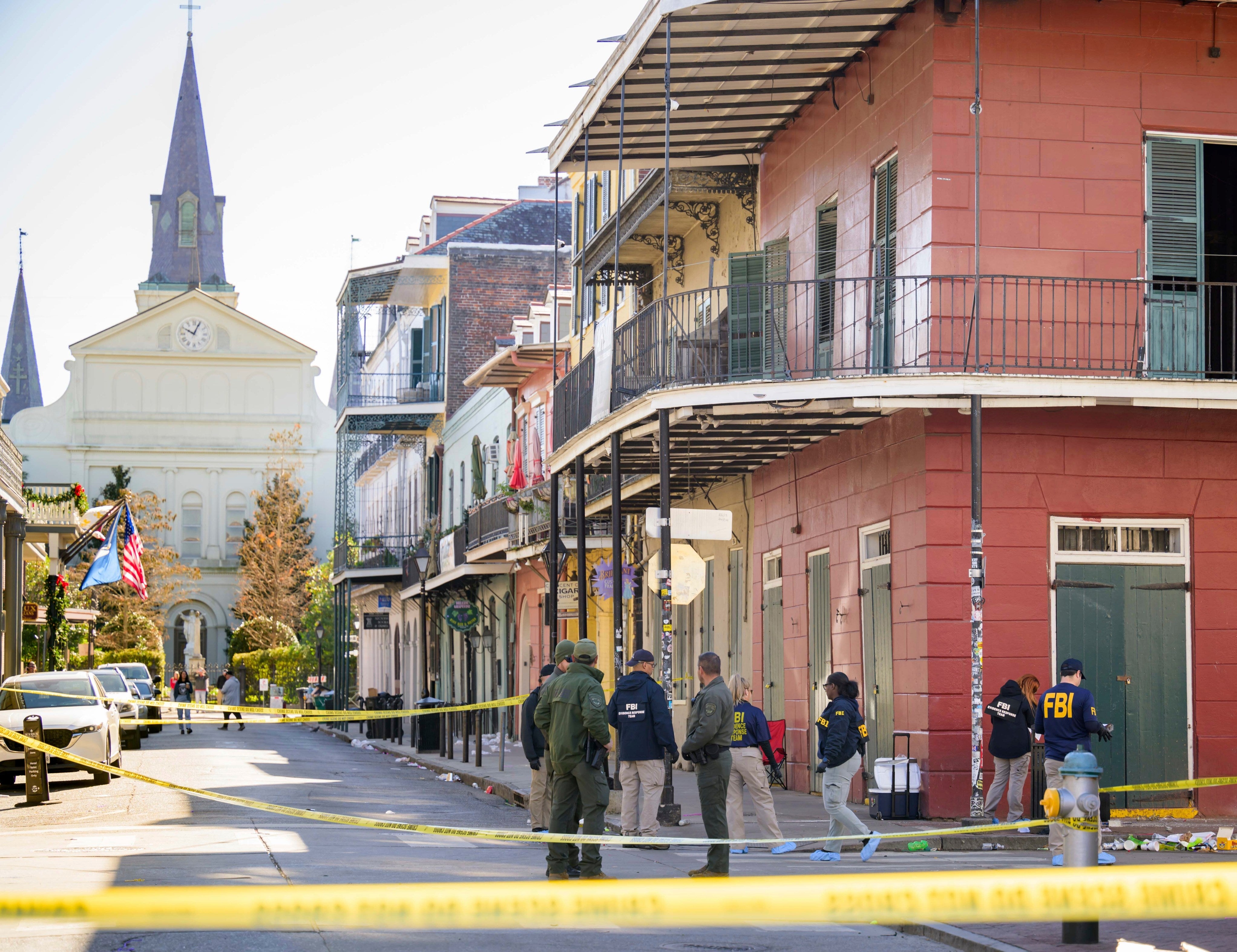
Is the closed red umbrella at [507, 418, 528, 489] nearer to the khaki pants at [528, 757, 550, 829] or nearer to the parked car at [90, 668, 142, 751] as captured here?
the parked car at [90, 668, 142, 751]

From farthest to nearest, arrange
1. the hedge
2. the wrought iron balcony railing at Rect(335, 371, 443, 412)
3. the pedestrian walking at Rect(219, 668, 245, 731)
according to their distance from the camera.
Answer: the hedge
the wrought iron balcony railing at Rect(335, 371, 443, 412)
the pedestrian walking at Rect(219, 668, 245, 731)

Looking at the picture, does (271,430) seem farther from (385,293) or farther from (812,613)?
(812,613)

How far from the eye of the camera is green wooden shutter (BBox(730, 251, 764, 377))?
18.7m

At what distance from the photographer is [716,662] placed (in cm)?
1217

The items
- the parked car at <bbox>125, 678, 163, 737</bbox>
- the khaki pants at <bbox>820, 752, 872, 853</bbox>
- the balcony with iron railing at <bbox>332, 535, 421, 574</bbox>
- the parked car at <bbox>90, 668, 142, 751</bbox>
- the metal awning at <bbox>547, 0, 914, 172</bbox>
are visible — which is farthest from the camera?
the balcony with iron railing at <bbox>332, 535, 421, 574</bbox>

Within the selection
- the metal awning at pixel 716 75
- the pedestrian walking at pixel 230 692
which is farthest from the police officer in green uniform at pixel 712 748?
the pedestrian walking at pixel 230 692

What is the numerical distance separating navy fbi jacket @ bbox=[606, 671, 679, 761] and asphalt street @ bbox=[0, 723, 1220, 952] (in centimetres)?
83

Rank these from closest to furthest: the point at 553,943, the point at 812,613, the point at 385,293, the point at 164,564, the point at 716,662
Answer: the point at 553,943
the point at 716,662
the point at 812,613
the point at 385,293
the point at 164,564

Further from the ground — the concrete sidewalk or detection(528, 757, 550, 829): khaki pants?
detection(528, 757, 550, 829): khaki pants

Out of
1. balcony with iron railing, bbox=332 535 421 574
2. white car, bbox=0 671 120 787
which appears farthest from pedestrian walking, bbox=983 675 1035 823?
balcony with iron railing, bbox=332 535 421 574

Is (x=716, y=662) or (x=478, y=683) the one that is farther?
(x=478, y=683)

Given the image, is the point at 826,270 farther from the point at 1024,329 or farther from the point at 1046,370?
the point at 1046,370

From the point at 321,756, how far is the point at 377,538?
15173mm

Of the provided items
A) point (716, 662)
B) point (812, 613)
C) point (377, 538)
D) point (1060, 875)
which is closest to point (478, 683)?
point (377, 538)
